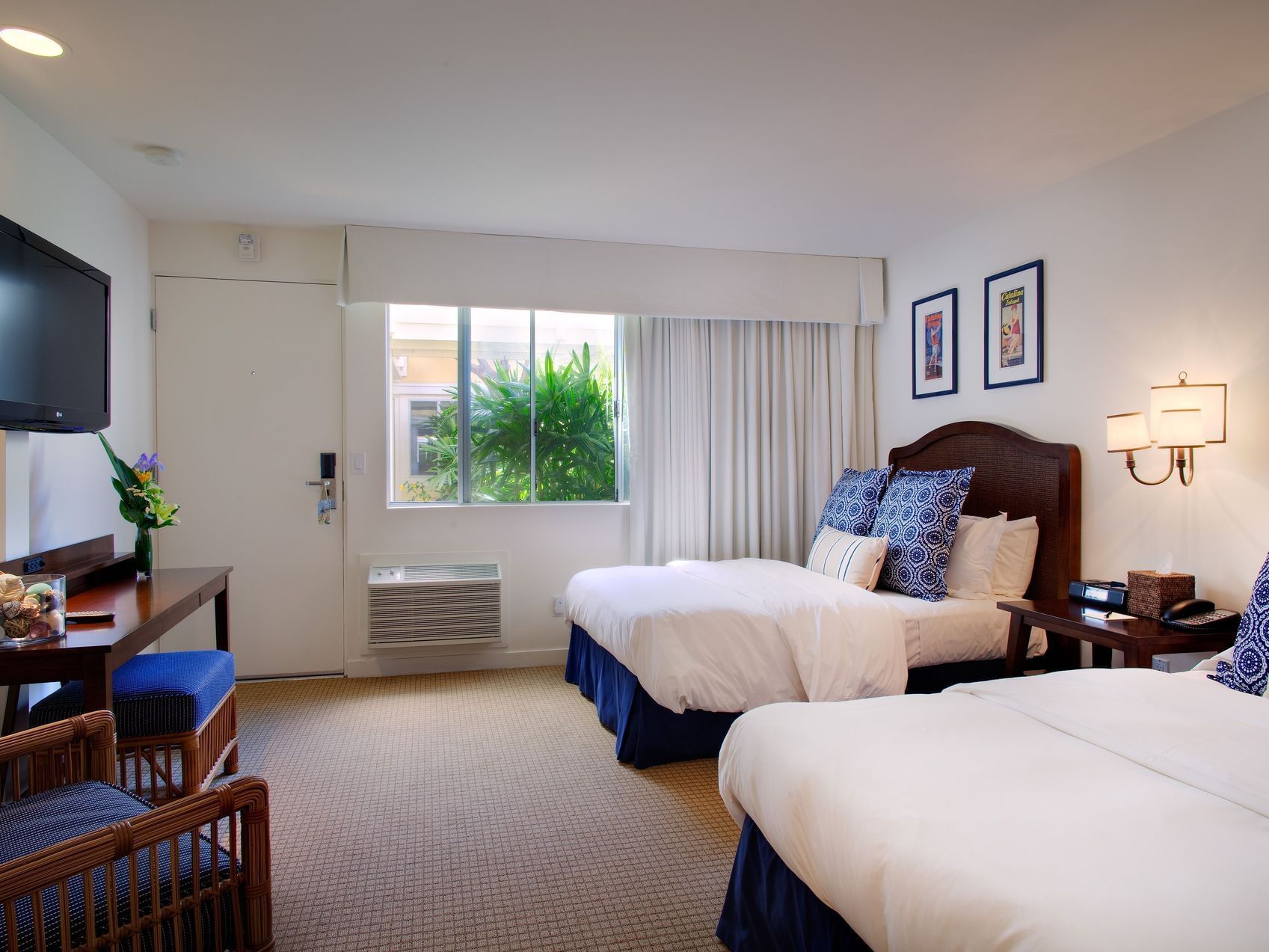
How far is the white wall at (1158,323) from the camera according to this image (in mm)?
2500

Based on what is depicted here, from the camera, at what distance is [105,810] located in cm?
154

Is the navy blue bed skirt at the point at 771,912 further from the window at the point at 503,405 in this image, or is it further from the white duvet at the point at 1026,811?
the window at the point at 503,405

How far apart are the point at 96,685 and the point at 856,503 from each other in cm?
327

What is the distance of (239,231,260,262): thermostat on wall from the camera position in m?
3.90

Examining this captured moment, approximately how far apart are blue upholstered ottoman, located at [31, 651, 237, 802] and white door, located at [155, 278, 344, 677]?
136 centimetres

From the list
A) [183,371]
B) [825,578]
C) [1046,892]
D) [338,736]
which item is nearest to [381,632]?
[338,736]

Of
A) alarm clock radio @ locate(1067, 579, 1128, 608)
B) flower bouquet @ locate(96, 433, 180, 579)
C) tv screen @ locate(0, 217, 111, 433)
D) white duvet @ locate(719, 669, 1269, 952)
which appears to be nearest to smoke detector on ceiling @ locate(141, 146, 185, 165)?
tv screen @ locate(0, 217, 111, 433)

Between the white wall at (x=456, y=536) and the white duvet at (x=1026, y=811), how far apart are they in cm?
259

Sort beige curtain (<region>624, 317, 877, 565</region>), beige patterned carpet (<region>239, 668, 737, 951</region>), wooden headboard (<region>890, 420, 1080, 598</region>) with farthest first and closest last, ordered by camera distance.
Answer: beige curtain (<region>624, 317, 877, 565</region>), wooden headboard (<region>890, 420, 1080, 598</region>), beige patterned carpet (<region>239, 668, 737, 951</region>)

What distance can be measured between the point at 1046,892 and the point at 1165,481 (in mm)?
2313

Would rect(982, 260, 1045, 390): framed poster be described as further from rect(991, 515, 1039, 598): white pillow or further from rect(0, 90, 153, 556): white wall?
rect(0, 90, 153, 556): white wall

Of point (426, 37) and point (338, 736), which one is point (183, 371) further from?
point (426, 37)

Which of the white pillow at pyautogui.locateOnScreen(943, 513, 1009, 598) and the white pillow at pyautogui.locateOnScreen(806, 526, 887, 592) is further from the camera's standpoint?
the white pillow at pyautogui.locateOnScreen(806, 526, 887, 592)

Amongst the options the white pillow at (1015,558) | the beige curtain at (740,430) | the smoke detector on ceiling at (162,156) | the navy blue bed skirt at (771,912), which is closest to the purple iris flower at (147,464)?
the smoke detector on ceiling at (162,156)
